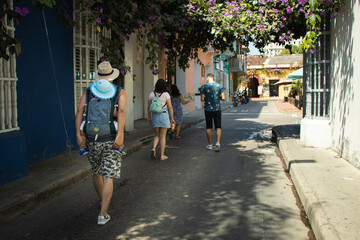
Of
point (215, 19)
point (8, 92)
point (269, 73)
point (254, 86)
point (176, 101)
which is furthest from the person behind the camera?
point (254, 86)

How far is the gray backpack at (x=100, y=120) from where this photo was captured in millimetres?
4102

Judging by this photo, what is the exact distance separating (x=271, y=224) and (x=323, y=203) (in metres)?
0.75

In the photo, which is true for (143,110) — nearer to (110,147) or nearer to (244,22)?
(244,22)

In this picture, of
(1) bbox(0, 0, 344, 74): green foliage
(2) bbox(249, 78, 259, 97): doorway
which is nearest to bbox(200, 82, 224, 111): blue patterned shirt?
(1) bbox(0, 0, 344, 74): green foliage

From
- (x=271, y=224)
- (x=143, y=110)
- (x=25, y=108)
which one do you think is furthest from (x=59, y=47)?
(x=143, y=110)

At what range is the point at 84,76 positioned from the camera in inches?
336

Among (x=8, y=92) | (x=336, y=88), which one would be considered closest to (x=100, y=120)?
(x=8, y=92)

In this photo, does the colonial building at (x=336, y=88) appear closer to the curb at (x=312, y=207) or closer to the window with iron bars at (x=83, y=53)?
the curb at (x=312, y=207)

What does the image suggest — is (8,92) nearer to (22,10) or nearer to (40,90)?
(22,10)

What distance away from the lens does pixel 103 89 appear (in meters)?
4.12

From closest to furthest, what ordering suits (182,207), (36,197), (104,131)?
(104,131) → (182,207) → (36,197)

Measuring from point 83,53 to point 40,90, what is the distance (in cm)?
186

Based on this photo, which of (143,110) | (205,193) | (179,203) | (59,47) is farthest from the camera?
(143,110)

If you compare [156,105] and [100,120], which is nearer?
[100,120]
